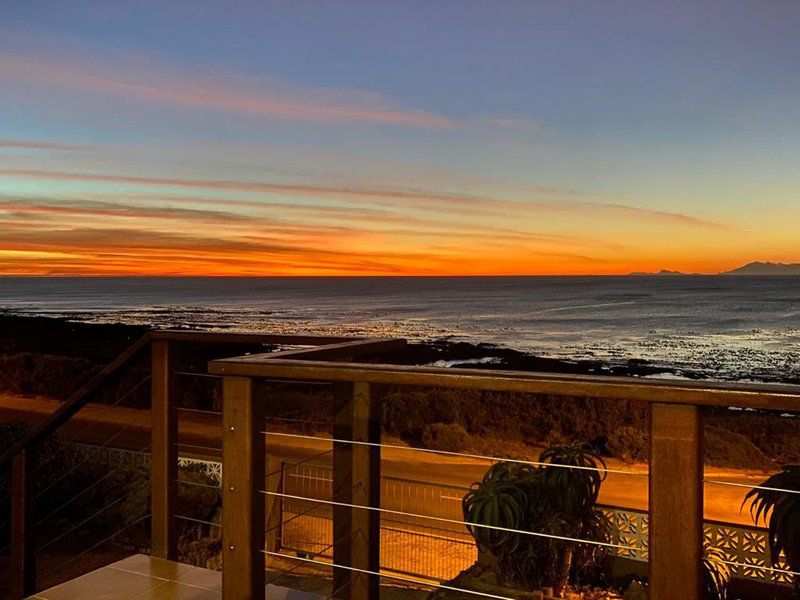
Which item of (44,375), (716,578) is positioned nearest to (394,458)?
(716,578)

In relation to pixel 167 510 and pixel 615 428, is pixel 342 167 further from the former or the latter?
pixel 167 510

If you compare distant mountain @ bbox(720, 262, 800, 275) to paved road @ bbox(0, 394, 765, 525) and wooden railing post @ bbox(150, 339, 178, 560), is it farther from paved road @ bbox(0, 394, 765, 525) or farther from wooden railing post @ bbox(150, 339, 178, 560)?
wooden railing post @ bbox(150, 339, 178, 560)

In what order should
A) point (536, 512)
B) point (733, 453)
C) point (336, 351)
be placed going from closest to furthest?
point (336, 351) → point (536, 512) → point (733, 453)

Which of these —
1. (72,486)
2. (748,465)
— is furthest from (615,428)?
(72,486)

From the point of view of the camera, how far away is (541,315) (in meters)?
43.3

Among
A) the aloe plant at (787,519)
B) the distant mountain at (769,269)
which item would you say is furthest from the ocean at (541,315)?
the aloe plant at (787,519)

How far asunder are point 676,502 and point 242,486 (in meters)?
0.99

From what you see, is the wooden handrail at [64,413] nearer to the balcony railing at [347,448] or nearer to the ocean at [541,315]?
the balcony railing at [347,448]

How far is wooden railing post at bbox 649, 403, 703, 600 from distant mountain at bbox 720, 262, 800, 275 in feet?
249

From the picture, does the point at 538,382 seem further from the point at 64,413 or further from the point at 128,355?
→ the point at 64,413

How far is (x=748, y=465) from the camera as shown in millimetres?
10703

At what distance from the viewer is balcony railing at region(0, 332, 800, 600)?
3.83ft

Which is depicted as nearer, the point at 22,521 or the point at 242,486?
the point at 242,486

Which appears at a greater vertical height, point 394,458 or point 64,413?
point 64,413
